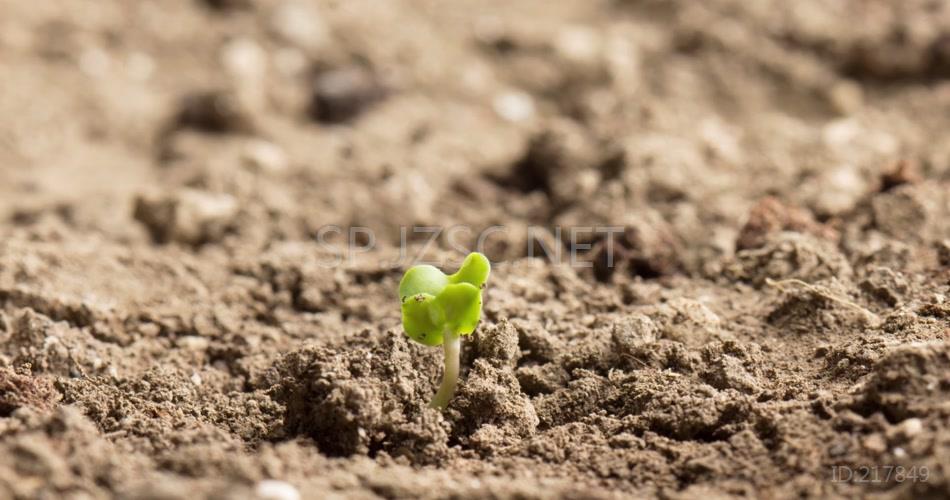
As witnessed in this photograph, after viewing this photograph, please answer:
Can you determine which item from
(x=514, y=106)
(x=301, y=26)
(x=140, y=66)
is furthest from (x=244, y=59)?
(x=514, y=106)

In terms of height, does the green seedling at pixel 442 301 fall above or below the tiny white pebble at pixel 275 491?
above

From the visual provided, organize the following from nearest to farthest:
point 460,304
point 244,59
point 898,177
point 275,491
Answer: point 275,491 < point 460,304 < point 898,177 < point 244,59

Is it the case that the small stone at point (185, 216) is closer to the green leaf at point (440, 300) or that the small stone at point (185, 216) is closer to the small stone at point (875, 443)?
the green leaf at point (440, 300)

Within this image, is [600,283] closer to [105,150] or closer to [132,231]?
[132,231]

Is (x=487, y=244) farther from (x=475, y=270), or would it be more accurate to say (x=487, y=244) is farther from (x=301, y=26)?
Answer: (x=301, y=26)

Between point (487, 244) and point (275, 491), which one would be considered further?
point (487, 244)

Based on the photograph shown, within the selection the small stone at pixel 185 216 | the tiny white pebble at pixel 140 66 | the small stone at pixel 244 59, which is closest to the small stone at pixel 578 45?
the small stone at pixel 244 59
